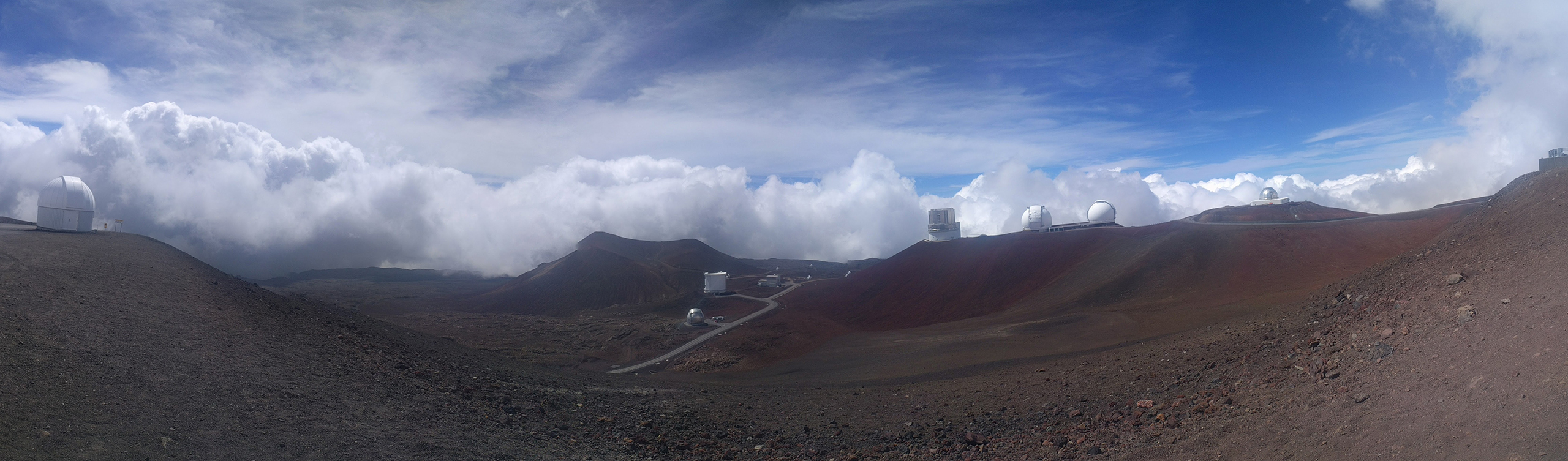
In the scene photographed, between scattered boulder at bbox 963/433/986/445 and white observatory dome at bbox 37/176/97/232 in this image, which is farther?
white observatory dome at bbox 37/176/97/232

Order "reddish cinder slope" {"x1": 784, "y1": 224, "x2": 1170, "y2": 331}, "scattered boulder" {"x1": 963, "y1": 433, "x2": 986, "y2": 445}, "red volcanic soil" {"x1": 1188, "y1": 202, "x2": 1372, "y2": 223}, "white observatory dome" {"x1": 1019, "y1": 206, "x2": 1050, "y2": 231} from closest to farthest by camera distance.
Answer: "scattered boulder" {"x1": 963, "y1": 433, "x2": 986, "y2": 445} → "reddish cinder slope" {"x1": 784, "y1": 224, "x2": 1170, "y2": 331} → "red volcanic soil" {"x1": 1188, "y1": 202, "x2": 1372, "y2": 223} → "white observatory dome" {"x1": 1019, "y1": 206, "x2": 1050, "y2": 231}

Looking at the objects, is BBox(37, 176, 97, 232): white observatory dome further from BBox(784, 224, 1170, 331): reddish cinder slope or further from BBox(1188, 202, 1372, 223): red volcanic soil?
BBox(1188, 202, 1372, 223): red volcanic soil

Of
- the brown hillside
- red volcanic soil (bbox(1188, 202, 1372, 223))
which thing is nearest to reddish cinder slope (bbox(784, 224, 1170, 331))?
red volcanic soil (bbox(1188, 202, 1372, 223))

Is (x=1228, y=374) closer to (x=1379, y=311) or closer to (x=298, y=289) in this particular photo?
(x=1379, y=311)

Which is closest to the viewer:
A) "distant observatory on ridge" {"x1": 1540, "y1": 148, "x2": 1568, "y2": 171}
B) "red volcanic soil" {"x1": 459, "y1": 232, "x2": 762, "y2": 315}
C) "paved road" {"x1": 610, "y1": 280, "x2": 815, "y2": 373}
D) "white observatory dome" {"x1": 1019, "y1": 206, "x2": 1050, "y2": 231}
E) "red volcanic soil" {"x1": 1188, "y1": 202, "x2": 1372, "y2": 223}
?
"distant observatory on ridge" {"x1": 1540, "y1": 148, "x2": 1568, "y2": 171}

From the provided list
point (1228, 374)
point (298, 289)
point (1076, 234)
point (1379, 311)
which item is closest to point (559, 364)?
point (1228, 374)

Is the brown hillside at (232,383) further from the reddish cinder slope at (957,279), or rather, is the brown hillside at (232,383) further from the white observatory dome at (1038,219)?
the white observatory dome at (1038,219)
